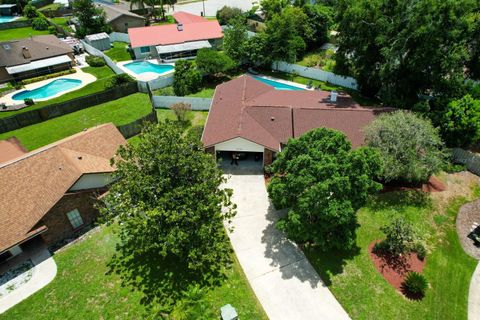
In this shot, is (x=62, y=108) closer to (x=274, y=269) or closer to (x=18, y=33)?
(x=274, y=269)

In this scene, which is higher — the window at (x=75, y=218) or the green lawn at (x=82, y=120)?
the green lawn at (x=82, y=120)

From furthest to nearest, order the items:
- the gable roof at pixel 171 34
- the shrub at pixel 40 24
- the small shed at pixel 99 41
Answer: the shrub at pixel 40 24
the small shed at pixel 99 41
the gable roof at pixel 171 34

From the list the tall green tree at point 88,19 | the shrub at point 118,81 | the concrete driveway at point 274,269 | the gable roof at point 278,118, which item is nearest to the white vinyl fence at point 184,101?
the gable roof at point 278,118

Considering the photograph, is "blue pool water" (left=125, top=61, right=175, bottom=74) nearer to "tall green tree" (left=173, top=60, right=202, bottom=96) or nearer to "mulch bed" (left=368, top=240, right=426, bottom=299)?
"tall green tree" (left=173, top=60, right=202, bottom=96)

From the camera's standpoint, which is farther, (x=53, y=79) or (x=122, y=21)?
(x=122, y=21)

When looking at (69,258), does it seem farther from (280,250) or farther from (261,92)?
(261,92)

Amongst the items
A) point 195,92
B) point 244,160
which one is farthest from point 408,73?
point 195,92

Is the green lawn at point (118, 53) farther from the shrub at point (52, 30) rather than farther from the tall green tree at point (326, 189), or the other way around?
the tall green tree at point (326, 189)

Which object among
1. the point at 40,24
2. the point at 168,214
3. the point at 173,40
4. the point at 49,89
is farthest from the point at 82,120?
the point at 40,24
